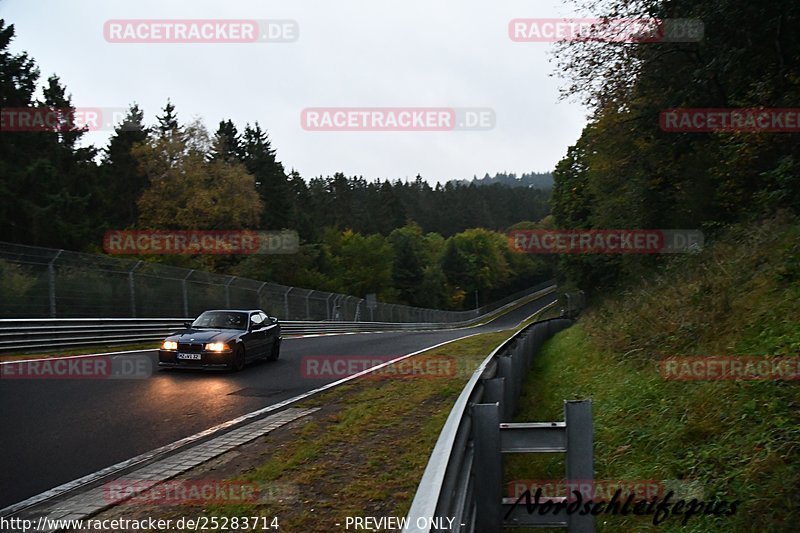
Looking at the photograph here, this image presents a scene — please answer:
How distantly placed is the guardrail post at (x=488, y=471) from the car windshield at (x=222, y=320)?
36.3 feet

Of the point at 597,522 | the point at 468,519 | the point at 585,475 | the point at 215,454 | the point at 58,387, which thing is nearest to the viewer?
the point at 468,519

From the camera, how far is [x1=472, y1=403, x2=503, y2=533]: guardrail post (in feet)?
13.8

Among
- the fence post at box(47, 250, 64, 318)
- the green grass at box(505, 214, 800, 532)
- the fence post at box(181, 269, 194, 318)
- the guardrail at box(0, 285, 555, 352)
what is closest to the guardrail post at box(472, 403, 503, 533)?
the green grass at box(505, 214, 800, 532)

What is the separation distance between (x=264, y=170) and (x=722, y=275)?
74.8 m

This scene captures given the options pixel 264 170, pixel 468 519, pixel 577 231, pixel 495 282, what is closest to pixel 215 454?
pixel 468 519

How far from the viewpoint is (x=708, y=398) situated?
6.54m

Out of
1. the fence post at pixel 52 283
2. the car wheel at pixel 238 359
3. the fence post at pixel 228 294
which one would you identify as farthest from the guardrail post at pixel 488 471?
the fence post at pixel 228 294

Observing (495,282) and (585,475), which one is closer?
(585,475)

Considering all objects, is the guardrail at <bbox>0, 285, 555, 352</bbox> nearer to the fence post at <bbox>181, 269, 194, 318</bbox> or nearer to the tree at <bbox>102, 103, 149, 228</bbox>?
the fence post at <bbox>181, 269, 194, 318</bbox>

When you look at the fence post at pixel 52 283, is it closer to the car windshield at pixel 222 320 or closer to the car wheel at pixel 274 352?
the car windshield at pixel 222 320

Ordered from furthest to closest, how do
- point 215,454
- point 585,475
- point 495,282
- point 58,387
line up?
point 495,282, point 58,387, point 215,454, point 585,475

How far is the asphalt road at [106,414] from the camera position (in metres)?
6.23

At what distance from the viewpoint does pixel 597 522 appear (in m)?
5.79

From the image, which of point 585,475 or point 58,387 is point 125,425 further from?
point 585,475
